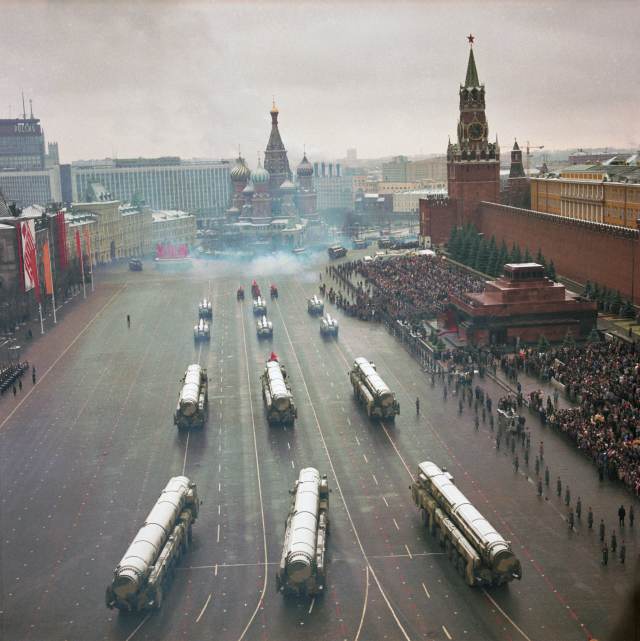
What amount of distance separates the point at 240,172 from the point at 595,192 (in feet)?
227

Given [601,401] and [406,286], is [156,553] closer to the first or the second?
[601,401]

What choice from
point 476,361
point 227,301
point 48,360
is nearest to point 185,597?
point 476,361

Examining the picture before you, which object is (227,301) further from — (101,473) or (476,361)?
(101,473)

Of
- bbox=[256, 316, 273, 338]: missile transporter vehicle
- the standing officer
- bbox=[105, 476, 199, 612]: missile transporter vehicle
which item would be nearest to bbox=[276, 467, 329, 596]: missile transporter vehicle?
bbox=[105, 476, 199, 612]: missile transporter vehicle

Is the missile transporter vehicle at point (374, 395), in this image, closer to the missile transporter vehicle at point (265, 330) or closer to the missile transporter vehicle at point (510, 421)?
the missile transporter vehicle at point (510, 421)

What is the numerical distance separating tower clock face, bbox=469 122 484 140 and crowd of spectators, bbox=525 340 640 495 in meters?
55.1

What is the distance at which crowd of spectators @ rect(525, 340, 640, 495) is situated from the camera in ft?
105

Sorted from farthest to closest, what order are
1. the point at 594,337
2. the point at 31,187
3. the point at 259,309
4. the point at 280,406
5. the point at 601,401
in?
the point at 31,187, the point at 259,309, the point at 594,337, the point at 280,406, the point at 601,401

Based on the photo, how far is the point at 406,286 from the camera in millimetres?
72750

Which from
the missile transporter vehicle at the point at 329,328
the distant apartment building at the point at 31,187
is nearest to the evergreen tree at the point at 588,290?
the missile transporter vehicle at the point at 329,328

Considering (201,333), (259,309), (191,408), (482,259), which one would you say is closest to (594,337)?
(191,408)

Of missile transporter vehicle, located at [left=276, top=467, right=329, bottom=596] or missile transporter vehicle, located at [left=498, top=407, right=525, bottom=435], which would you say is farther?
missile transporter vehicle, located at [left=498, top=407, right=525, bottom=435]

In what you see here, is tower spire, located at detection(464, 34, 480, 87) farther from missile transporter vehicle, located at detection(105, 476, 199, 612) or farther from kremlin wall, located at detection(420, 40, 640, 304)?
missile transporter vehicle, located at detection(105, 476, 199, 612)

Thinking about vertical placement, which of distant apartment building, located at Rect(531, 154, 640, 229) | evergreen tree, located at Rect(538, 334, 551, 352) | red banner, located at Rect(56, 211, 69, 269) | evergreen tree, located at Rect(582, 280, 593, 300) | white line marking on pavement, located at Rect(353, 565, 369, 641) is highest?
distant apartment building, located at Rect(531, 154, 640, 229)
